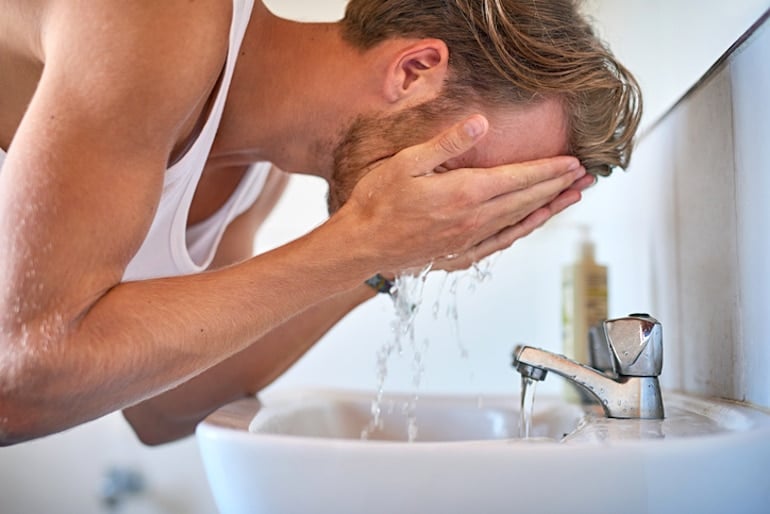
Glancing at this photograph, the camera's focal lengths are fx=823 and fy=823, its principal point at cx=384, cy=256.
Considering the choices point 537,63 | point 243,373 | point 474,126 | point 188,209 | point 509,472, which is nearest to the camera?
point 509,472

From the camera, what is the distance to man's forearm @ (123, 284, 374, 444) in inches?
47.1

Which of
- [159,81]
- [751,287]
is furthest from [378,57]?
[751,287]

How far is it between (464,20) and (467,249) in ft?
0.87

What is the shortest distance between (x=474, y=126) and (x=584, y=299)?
57 centimetres

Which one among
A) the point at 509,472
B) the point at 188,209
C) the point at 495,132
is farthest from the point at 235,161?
the point at 509,472

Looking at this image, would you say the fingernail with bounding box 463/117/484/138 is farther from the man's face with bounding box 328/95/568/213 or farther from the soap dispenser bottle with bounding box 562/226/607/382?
the soap dispenser bottle with bounding box 562/226/607/382

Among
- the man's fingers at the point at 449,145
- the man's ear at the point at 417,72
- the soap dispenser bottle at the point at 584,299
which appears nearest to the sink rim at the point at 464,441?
the soap dispenser bottle at the point at 584,299

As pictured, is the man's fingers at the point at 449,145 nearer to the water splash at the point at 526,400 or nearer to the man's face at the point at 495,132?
the man's face at the point at 495,132

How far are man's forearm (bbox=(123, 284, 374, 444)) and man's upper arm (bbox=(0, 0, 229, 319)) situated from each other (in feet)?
1.68

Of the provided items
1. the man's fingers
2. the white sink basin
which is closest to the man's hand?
the man's fingers

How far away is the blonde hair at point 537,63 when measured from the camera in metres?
0.91

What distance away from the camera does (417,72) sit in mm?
940

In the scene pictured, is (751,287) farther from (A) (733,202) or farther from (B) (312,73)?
(B) (312,73)

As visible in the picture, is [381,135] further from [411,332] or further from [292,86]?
[411,332]
